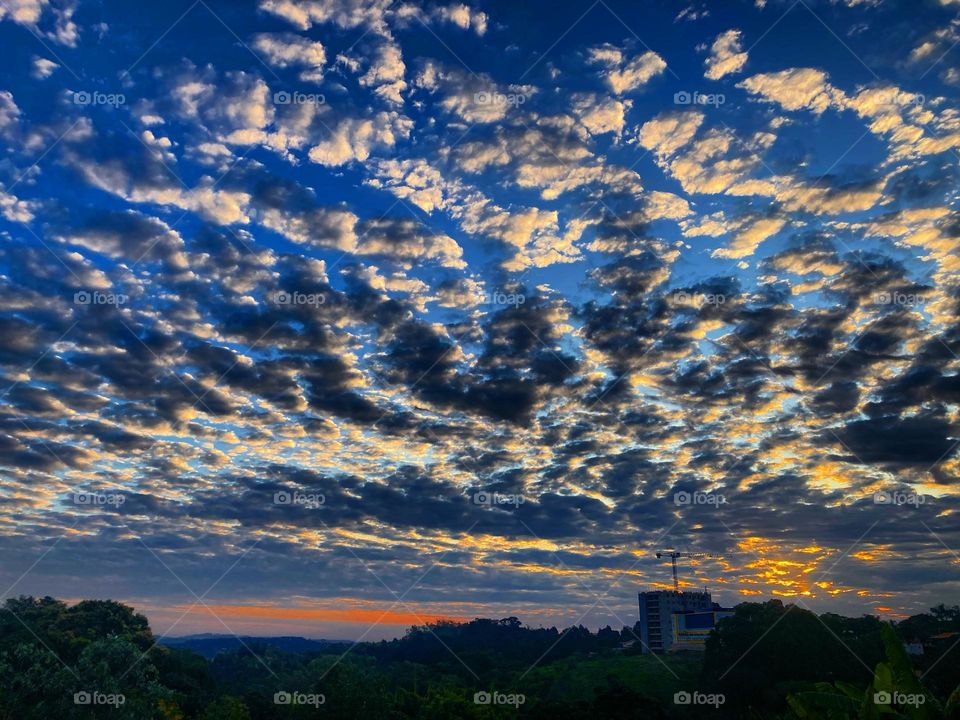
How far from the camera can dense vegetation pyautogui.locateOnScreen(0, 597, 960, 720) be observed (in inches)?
1532

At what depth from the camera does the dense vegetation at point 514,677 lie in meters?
38.9

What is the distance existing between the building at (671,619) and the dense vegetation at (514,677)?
52.8 m

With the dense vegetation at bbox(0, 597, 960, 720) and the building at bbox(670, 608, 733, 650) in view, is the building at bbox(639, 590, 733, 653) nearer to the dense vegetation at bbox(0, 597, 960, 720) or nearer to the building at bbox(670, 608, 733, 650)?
the building at bbox(670, 608, 733, 650)

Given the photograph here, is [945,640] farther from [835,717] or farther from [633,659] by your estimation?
[835,717]

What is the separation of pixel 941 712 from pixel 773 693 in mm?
52980

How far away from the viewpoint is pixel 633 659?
112438mm

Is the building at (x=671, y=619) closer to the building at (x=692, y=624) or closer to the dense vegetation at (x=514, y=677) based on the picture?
the building at (x=692, y=624)

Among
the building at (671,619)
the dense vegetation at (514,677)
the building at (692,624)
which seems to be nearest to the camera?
the dense vegetation at (514,677)

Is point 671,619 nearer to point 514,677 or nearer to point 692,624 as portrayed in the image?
point 692,624

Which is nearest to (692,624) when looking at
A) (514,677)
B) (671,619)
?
(671,619)

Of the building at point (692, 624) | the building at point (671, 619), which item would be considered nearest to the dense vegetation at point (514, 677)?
the building at point (692, 624)

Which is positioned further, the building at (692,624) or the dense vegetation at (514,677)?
the building at (692,624)

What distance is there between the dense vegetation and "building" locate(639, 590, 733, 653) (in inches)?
2078

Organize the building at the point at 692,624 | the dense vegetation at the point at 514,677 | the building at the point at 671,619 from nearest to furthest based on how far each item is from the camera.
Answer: the dense vegetation at the point at 514,677, the building at the point at 692,624, the building at the point at 671,619
